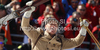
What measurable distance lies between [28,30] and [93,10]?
212 centimetres

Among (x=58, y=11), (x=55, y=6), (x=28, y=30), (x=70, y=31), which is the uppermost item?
(x=55, y=6)

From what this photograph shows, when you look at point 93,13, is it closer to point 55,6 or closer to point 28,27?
point 55,6

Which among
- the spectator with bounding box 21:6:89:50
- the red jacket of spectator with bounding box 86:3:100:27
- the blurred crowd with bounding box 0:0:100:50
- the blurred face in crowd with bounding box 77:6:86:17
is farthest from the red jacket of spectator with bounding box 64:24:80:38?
the spectator with bounding box 21:6:89:50

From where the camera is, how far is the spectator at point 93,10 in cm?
425

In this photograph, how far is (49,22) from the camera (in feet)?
9.39

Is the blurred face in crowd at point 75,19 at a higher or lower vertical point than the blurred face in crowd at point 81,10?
lower

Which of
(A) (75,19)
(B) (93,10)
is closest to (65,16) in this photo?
(A) (75,19)

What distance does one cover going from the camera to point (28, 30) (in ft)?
8.91

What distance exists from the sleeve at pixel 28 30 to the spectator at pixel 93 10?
5.93ft

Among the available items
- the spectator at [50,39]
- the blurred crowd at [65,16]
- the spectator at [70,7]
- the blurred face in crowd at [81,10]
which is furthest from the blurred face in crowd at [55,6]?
the spectator at [50,39]

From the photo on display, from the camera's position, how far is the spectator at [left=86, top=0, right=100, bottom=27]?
13.9 feet

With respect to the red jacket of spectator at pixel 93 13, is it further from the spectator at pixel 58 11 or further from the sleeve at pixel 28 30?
the sleeve at pixel 28 30

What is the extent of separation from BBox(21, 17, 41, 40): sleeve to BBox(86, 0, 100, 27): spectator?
1.81 metres

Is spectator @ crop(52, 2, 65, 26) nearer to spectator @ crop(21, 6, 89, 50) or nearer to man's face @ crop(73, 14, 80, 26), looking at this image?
man's face @ crop(73, 14, 80, 26)
